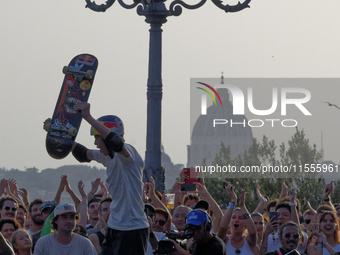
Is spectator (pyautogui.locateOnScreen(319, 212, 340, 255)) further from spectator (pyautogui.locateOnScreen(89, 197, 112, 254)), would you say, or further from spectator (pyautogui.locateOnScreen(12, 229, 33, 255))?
spectator (pyautogui.locateOnScreen(12, 229, 33, 255))

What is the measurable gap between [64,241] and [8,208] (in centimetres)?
295

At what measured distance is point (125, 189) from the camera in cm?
1012

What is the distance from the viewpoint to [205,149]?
200 m

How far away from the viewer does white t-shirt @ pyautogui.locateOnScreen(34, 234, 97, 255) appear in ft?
34.3

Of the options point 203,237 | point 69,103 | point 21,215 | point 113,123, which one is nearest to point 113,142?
point 113,123

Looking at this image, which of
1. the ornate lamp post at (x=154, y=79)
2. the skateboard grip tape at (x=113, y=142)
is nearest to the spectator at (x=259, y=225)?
the skateboard grip tape at (x=113, y=142)

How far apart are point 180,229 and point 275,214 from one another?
109cm

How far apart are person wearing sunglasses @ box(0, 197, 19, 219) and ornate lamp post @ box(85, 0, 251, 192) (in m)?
7.82

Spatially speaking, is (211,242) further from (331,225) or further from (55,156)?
(331,225)

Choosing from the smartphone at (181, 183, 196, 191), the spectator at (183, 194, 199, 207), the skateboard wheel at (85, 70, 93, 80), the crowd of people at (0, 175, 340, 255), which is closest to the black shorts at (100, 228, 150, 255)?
the crowd of people at (0, 175, 340, 255)

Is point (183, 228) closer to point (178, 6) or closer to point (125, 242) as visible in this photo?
point (125, 242)

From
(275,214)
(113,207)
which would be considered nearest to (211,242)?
(113,207)

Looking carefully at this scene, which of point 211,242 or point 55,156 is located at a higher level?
point 55,156

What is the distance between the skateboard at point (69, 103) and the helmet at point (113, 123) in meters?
0.66
